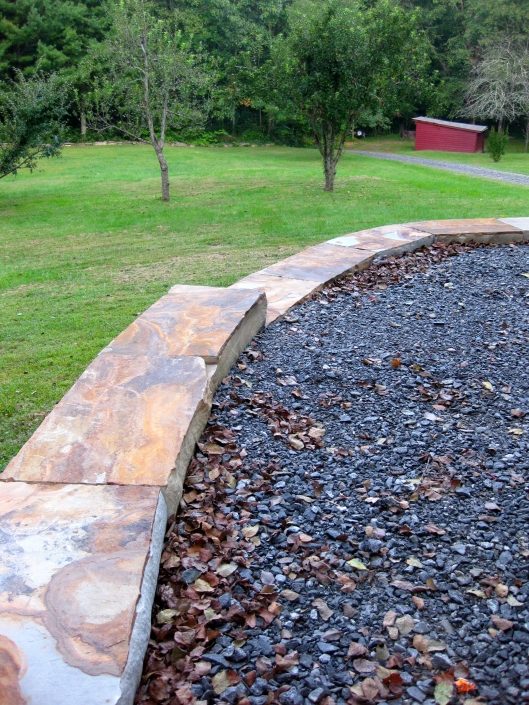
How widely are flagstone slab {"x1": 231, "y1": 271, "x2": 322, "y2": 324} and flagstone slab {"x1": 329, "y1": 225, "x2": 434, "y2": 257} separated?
94cm

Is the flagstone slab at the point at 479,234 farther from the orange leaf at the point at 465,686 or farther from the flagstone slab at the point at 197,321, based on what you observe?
the orange leaf at the point at 465,686

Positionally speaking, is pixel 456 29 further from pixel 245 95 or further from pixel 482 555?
pixel 482 555

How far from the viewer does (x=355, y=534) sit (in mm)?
2002

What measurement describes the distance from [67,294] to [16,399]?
2.49 m

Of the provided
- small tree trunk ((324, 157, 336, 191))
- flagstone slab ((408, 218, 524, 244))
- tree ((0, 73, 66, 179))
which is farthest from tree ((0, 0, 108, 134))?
flagstone slab ((408, 218, 524, 244))

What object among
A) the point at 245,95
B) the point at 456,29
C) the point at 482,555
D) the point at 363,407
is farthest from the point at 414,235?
the point at 456,29

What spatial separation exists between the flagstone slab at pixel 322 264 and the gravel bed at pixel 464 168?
9.19m

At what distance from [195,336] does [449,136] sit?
24.1m

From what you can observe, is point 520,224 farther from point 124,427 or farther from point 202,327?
point 124,427

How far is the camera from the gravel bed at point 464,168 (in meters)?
14.2

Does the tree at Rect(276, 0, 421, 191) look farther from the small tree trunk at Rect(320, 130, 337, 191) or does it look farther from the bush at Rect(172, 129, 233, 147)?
the bush at Rect(172, 129, 233, 147)

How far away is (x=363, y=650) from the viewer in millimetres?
1580

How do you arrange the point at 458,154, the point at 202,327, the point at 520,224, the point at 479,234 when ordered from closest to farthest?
the point at 202,327, the point at 479,234, the point at 520,224, the point at 458,154

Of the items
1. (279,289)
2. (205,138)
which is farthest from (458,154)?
(279,289)
